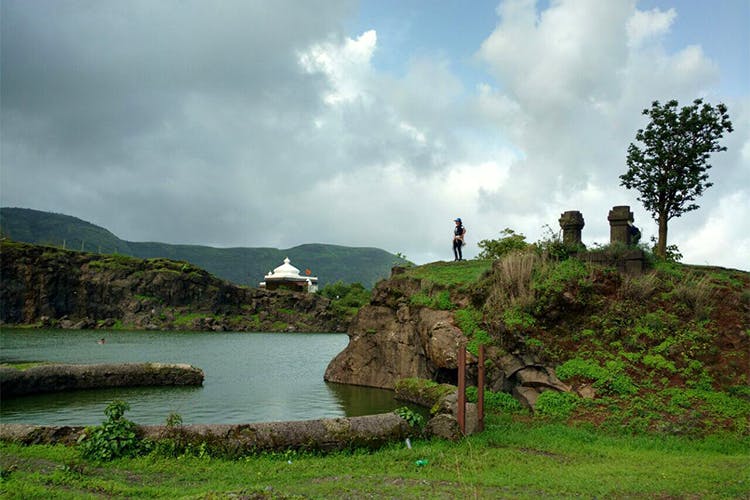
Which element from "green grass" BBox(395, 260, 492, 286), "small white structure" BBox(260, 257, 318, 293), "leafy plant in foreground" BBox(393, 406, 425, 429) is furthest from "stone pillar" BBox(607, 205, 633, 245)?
"small white structure" BBox(260, 257, 318, 293)

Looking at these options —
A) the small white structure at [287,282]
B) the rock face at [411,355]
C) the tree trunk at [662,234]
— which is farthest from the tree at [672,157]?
the small white structure at [287,282]


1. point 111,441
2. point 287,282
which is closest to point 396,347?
point 111,441

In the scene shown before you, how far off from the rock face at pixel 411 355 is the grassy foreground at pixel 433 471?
4393 millimetres

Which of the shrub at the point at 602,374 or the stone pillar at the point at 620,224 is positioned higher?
the stone pillar at the point at 620,224

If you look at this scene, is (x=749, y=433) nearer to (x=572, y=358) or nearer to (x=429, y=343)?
(x=572, y=358)

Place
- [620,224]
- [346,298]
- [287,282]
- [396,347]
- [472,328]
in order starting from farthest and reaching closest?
[346,298] → [287,282] → [396,347] → [620,224] → [472,328]

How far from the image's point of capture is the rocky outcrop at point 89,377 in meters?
23.8

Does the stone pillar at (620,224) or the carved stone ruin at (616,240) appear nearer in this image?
the carved stone ruin at (616,240)

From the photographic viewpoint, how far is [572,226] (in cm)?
2275

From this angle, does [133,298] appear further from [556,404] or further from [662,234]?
[556,404]

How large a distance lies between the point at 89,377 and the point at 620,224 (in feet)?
87.4

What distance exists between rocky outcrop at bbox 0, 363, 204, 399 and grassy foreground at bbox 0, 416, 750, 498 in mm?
14477

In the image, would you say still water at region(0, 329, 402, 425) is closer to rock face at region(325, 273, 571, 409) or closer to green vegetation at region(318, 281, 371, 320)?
rock face at region(325, 273, 571, 409)

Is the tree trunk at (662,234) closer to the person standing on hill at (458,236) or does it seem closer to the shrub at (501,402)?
the person standing on hill at (458,236)
